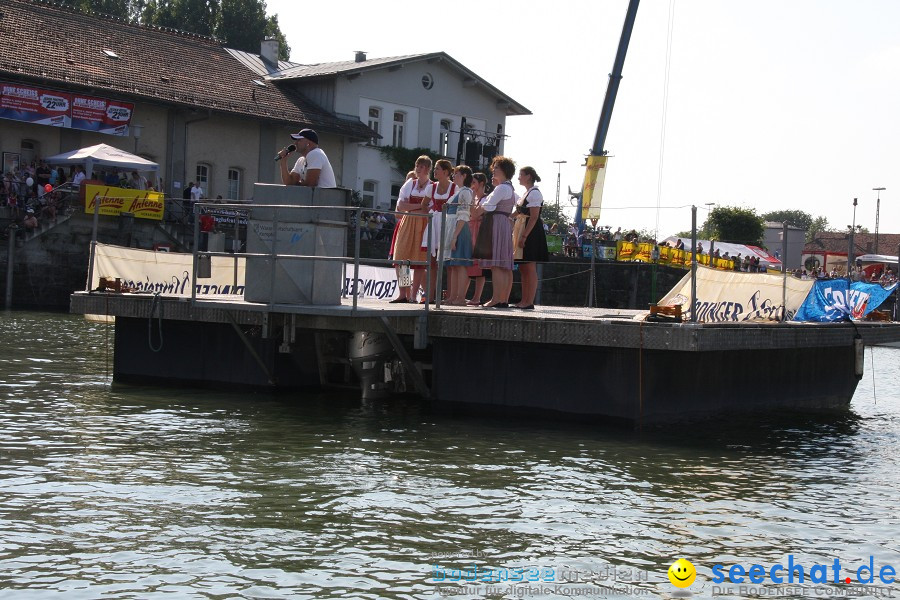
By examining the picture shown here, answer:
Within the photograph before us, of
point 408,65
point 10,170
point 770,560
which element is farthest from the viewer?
point 408,65

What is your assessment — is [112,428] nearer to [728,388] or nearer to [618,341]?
[618,341]

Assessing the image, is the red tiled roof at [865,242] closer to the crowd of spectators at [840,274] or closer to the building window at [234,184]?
the crowd of spectators at [840,274]

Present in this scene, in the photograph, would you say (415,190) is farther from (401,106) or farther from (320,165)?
(401,106)

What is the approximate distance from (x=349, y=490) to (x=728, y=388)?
6.08 meters

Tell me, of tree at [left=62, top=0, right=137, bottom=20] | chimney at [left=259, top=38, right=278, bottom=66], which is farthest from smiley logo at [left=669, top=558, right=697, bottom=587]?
tree at [left=62, top=0, right=137, bottom=20]

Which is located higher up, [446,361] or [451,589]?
[446,361]

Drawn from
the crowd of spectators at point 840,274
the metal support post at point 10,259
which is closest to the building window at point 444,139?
the crowd of spectators at point 840,274

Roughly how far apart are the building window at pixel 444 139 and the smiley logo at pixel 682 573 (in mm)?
48006

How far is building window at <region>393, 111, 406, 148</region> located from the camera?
173 feet

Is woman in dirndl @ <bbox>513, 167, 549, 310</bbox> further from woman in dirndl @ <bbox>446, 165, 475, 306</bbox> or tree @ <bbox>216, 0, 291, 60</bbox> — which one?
tree @ <bbox>216, 0, 291, 60</bbox>

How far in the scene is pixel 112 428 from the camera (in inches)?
438

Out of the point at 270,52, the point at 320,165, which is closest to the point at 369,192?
the point at 270,52

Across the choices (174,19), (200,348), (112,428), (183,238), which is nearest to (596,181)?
(183,238)

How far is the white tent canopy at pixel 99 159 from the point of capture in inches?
1368
